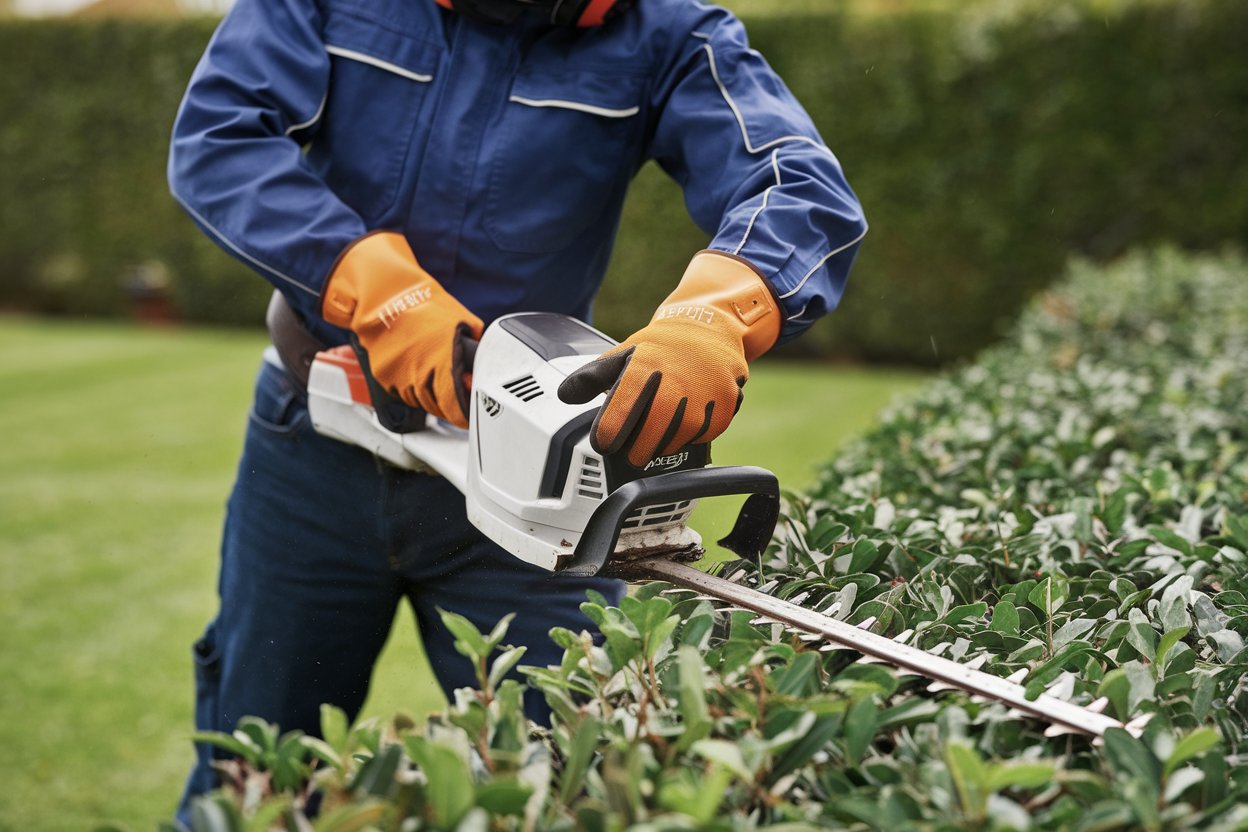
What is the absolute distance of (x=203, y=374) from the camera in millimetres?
10133

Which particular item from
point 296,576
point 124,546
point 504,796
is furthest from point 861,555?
point 124,546

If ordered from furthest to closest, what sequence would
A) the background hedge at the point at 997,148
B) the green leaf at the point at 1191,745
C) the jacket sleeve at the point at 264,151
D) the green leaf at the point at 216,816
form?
the background hedge at the point at 997,148 < the jacket sleeve at the point at 264,151 < the green leaf at the point at 1191,745 < the green leaf at the point at 216,816

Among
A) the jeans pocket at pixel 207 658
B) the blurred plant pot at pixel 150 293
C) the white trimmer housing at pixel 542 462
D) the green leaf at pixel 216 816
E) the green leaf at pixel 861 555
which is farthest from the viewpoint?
the blurred plant pot at pixel 150 293

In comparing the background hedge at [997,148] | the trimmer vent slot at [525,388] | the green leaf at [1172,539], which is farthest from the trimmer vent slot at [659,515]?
the background hedge at [997,148]

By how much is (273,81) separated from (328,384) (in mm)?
517

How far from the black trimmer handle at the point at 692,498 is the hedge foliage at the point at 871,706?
50mm

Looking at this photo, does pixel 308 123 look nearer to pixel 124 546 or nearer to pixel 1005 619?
pixel 1005 619

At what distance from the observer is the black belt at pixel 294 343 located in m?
2.18

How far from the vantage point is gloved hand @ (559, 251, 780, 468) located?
1488mm

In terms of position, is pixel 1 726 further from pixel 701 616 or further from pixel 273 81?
pixel 701 616

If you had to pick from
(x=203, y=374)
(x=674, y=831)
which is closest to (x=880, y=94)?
(x=203, y=374)

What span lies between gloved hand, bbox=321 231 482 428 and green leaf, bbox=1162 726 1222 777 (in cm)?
109

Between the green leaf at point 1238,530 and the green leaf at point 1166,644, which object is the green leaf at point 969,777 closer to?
the green leaf at point 1166,644

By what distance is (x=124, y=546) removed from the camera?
5.56 metres
